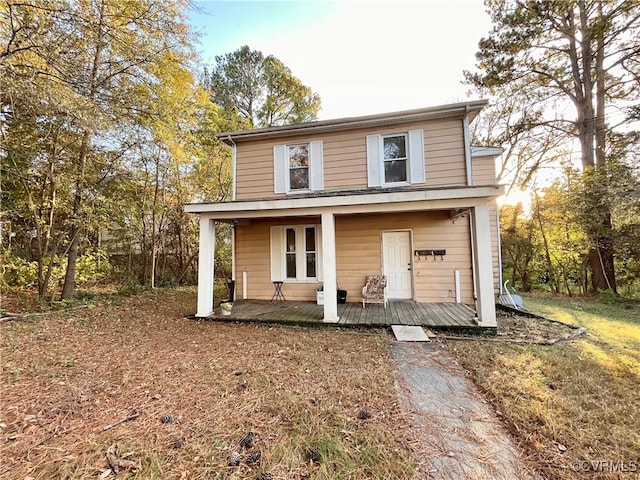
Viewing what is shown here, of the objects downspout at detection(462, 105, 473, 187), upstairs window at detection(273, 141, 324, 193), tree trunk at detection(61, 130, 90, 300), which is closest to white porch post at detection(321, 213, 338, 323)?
upstairs window at detection(273, 141, 324, 193)

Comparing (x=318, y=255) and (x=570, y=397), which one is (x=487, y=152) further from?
(x=570, y=397)

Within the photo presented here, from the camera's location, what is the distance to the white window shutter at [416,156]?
265 inches

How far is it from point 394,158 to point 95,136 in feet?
24.7

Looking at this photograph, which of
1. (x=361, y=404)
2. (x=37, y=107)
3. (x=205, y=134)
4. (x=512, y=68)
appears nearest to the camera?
(x=361, y=404)

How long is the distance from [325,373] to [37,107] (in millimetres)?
6351

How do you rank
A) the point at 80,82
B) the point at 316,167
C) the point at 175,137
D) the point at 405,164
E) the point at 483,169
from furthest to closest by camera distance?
the point at 175,137
the point at 316,167
the point at 483,169
the point at 405,164
the point at 80,82

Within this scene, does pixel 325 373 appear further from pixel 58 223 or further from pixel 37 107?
pixel 58 223

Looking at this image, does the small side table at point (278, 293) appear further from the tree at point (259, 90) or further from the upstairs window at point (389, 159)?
the tree at point (259, 90)

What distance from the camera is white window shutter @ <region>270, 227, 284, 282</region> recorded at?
773 cm

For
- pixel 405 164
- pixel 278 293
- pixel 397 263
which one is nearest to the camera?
pixel 405 164

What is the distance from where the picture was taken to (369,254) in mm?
7215

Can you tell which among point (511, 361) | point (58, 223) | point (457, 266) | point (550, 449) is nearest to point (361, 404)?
point (550, 449)

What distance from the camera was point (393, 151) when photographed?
6973 mm

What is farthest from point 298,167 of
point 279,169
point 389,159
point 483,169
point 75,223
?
point 75,223
